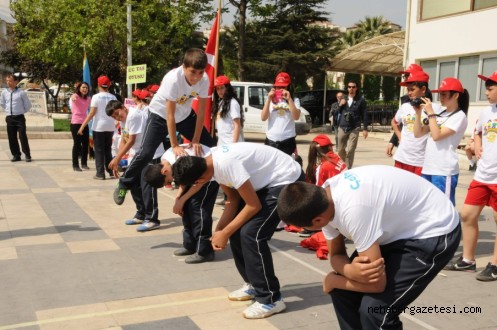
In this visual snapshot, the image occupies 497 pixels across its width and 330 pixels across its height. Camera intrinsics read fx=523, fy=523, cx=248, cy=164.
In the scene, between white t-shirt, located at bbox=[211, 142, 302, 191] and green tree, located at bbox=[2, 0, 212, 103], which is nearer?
white t-shirt, located at bbox=[211, 142, 302, 191]

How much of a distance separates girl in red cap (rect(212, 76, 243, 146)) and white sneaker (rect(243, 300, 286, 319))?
355 cm

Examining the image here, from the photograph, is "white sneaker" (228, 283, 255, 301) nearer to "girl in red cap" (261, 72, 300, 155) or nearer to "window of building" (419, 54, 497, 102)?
"girl in red cap" (261, 72, 300, 155)

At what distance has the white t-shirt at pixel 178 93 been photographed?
17.1 feet

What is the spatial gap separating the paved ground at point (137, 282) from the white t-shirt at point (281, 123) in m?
1.34

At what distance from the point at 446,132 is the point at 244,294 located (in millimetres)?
2498


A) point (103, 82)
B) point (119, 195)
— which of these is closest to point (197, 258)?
point (119, 195)

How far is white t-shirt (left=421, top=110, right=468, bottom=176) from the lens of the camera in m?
4.97

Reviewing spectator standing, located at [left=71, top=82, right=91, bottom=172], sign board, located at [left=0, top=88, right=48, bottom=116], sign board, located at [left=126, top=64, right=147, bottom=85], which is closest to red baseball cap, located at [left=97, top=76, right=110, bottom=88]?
spectator standing, located at [left=71, top=82, right=91, bottom=172]

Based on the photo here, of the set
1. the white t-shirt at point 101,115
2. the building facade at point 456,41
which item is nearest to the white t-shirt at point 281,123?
the white t-shirt at point 101,115

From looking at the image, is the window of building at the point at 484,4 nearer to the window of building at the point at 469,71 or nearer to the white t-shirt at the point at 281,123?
the window of building at the point at 469,71

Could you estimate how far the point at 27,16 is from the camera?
923 inches

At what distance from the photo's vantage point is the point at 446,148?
5.08 metres

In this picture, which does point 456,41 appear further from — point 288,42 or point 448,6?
point 288,42

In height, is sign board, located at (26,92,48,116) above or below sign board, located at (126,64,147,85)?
below
